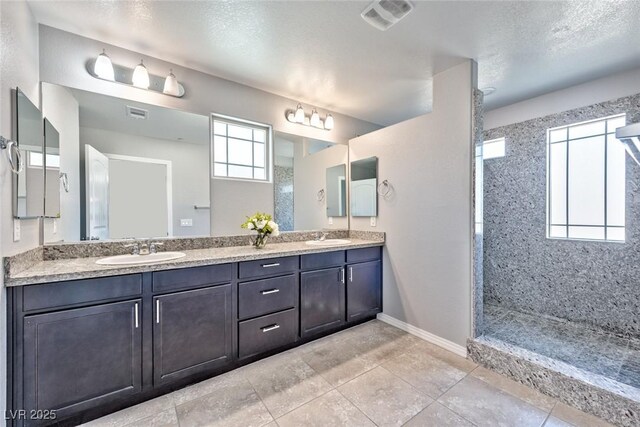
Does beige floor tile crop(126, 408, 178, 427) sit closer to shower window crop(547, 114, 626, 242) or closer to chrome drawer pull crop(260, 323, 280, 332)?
chrome drawer pull crop(260, 323, 280, 332)

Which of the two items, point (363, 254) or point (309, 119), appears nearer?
point (363, 254)

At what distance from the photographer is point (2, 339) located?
123 centimetres

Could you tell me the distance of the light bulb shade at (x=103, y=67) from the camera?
188cm

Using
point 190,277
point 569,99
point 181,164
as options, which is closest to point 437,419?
point 190,277

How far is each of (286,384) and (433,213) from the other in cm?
190

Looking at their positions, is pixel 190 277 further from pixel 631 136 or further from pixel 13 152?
pixel 631 136

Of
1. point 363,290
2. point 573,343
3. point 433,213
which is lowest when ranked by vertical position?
point 573,343

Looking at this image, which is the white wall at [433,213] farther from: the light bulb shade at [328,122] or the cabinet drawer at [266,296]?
the cabinet drawer at [266,296]

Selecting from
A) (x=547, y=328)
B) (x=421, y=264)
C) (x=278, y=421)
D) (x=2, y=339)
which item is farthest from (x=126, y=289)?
(x=547, y=328)

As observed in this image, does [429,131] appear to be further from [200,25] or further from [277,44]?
[200,25]

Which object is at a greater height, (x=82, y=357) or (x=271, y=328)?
(x=82, y=357)

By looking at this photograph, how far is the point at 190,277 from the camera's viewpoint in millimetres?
1761

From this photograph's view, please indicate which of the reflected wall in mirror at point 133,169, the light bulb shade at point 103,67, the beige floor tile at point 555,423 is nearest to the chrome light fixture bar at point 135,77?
the light bulb shade at point 103,67

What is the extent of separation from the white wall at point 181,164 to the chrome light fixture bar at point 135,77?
1.34ft
